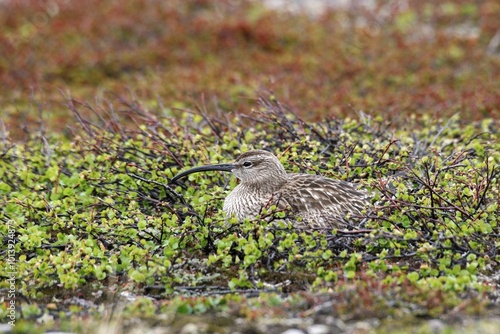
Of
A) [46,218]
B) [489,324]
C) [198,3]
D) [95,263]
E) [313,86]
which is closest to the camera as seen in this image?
[489,324]

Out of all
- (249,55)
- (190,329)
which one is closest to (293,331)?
(190,329)

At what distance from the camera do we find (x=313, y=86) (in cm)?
1496

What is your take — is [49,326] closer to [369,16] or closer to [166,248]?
[166,248]

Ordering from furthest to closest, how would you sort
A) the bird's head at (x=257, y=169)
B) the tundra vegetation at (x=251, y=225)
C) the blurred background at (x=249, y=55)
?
the blurred background at (x=249, y=55), the bird's head at (x=257, y=169), the tundra vegetation at (x=251, y=225)

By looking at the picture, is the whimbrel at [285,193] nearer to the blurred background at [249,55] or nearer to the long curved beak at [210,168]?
the long curved beak at [210,168]

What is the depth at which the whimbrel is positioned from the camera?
7.81m

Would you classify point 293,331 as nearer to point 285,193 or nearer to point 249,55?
point 285,193

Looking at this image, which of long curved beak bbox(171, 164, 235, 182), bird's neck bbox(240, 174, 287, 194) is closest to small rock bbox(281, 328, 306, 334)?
bird's neck bbox(240, 174, 287, 194)

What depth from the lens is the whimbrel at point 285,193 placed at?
7812 millimetres

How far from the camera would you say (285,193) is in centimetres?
805

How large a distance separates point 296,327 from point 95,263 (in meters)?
2.36

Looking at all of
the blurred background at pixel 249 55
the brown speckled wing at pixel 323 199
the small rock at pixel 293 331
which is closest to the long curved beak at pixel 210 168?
the brown speckled wing at pixel 323 199

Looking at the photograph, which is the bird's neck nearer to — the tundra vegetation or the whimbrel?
the whimbrel

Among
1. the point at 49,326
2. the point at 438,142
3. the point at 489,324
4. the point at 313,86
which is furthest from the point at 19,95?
the point at 489,324
